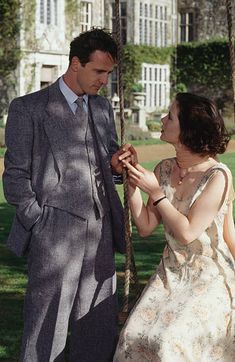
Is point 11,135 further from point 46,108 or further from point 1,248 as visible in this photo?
point 1,248

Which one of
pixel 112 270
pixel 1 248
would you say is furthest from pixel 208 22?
pixel 112 270

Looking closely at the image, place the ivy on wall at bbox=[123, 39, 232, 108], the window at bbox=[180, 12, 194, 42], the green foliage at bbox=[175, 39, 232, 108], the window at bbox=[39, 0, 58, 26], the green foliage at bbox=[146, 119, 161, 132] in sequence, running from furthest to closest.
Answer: the window at bbox=[180, 12, 194, 42], the green foliage at bbox=[175, 39, 232, 108], the ivy on wall at bbox=[123, 39, 232, 108], the window at bbox=[39, 0, 58, 26], the green foliage at bbox=[146, 119, 161, 132]

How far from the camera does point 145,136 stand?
24438 mm

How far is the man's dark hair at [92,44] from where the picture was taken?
351 cm

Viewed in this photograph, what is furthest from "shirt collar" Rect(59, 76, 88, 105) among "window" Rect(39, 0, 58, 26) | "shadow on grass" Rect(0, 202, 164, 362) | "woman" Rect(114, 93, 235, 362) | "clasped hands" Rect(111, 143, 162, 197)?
"window" Rect(39, 0, 58, 26)

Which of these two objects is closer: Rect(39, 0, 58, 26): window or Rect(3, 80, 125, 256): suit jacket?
Rect(3, 80, 125, 256): suit jacket

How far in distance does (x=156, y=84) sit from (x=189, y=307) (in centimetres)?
3569

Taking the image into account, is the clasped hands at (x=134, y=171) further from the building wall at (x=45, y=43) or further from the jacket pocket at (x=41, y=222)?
the building wall at (x=45, y=43)

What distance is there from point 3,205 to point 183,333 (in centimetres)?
837

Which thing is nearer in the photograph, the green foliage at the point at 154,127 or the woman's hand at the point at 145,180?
the woman's hand at the point at 145,180

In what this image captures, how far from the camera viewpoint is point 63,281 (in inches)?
141

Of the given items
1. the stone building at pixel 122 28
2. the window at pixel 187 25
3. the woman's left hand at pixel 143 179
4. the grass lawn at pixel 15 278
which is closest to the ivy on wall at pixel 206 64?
the stone building at pixel 122 28

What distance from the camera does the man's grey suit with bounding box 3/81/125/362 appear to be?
357 centimetres

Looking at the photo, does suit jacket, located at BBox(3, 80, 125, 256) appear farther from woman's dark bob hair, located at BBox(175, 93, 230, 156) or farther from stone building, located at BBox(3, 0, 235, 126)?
stone building, located at BBox(3, 0, 235, 126)
